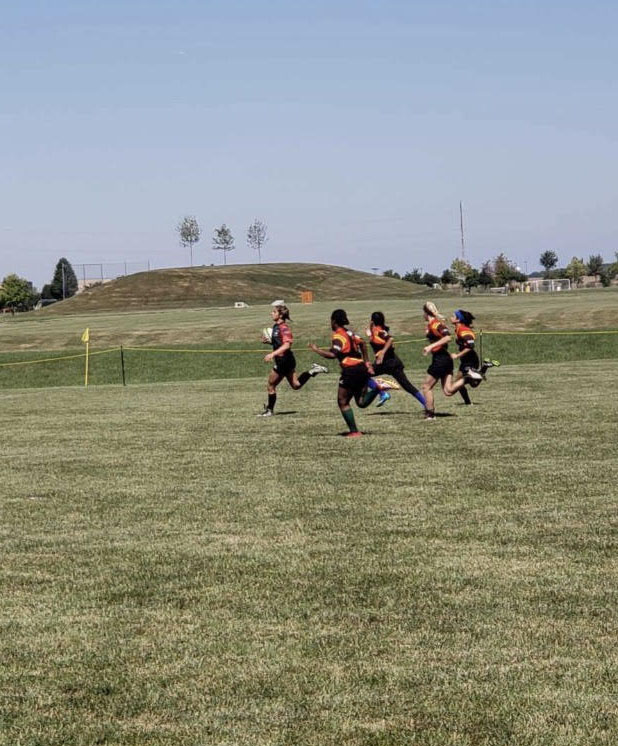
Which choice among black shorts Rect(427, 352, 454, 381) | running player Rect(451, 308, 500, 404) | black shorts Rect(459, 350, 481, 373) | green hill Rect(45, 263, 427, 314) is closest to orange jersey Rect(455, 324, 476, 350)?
running player Rect(451, 308, 500, 404)

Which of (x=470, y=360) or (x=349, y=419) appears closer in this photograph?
(x=349, y=419)

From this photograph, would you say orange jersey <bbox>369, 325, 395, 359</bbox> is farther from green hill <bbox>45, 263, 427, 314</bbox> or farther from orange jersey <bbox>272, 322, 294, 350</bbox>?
green hill <bbox>45, 263, 427, 314</bbox>

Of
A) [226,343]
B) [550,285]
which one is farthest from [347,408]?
[550,285]

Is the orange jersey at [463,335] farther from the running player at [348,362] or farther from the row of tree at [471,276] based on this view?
the row of tree at [471,276]

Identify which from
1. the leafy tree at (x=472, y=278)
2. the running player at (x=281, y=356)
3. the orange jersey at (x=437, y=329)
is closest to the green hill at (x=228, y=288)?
the leafy tree at (x=472, y=278)

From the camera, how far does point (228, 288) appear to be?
145250 millimetres

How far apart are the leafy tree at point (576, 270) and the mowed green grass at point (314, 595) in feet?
554

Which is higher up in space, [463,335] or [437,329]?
[437,329]

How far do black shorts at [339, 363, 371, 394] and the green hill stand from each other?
342 feet

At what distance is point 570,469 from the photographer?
13414 millimetres

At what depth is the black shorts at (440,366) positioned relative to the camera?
20375 millimetres

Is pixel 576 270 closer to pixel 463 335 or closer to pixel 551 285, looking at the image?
pixel 551 285

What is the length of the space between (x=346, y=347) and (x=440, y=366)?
3.41 meters

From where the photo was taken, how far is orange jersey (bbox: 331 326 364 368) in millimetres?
17391
